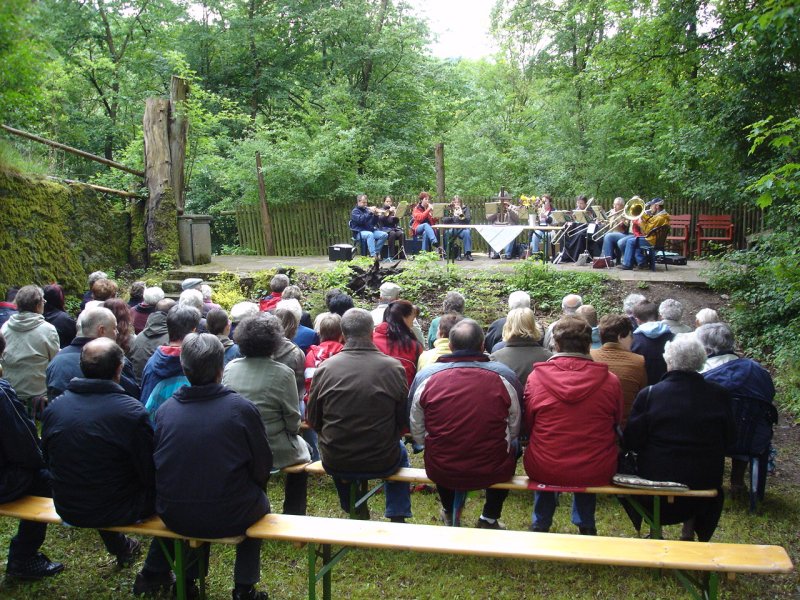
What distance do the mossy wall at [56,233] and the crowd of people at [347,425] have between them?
6103 mm

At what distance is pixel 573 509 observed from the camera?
3869 mm

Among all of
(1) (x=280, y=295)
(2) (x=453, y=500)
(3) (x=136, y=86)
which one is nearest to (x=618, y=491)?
(2) (x=453, y=500)

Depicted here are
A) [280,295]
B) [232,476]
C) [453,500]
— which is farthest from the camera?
[280,295]

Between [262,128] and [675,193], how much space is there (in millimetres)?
11492

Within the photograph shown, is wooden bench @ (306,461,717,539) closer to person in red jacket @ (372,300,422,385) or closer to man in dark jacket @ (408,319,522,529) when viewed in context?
man in dark jacket @ (408,319,522,529)

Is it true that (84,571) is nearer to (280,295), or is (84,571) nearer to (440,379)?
(440,379)

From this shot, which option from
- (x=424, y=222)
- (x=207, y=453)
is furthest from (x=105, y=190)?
(x=207, y=453)

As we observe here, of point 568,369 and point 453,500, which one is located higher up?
point 568,369

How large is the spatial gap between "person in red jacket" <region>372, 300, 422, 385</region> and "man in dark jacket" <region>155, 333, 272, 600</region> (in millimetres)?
1930

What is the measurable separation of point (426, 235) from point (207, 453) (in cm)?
1114

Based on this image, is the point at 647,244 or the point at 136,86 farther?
the point at 136,86

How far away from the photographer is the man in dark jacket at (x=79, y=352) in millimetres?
4193

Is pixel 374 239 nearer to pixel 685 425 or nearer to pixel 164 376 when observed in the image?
pixel 164 376

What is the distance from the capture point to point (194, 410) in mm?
3021
